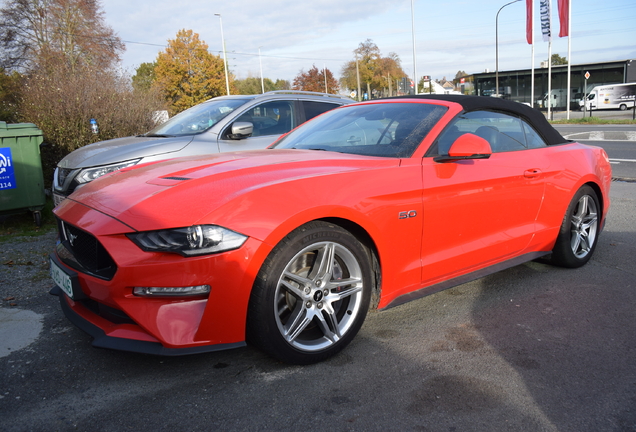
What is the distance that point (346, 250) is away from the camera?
283 cm

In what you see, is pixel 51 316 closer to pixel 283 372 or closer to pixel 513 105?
pixel 283 372

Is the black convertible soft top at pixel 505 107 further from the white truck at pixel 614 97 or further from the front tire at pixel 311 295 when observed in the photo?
the white truck at pixel 614 97

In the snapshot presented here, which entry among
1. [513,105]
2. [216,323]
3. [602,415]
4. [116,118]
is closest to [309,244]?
[216,323]

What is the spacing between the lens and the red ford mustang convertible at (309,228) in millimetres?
2410

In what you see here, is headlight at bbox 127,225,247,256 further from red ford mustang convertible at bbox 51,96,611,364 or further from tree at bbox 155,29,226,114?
tree at bbox 155,29,226,114

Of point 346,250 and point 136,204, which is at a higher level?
point 136,204

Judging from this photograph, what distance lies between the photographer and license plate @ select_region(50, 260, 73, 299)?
2693mm

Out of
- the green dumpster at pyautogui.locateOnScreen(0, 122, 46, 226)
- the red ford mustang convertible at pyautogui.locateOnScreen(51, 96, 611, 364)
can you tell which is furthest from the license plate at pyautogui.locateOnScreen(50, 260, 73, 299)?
the green dumpster at pyautogui.locateOnScreen(0, 122, 46, 226)

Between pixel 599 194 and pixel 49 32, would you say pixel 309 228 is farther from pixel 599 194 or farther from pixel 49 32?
pixel 49 32

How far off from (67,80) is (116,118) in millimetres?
1458

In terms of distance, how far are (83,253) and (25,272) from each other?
2.47 m

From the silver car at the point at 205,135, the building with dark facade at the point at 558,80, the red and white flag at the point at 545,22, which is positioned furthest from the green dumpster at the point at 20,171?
the building with dark facade at the point at 558,80

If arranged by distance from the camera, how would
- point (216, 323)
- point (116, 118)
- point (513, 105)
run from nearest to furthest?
point (216, 323)
point (513, 105)
point (116, 118)

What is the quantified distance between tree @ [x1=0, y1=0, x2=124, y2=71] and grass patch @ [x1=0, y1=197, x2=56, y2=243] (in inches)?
1011
